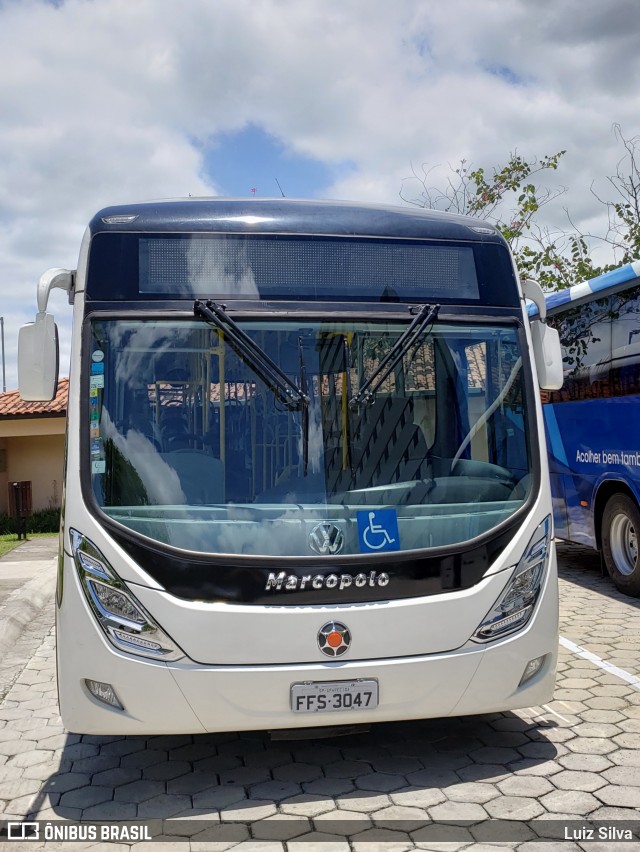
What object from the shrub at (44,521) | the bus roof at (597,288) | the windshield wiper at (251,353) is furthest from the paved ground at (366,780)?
the shrub at (44,521)

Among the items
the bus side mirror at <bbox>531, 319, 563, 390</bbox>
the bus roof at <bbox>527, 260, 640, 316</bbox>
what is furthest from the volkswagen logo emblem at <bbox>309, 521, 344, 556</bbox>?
the bus roof at <bbox>527, 260, 640, 316</bbox>

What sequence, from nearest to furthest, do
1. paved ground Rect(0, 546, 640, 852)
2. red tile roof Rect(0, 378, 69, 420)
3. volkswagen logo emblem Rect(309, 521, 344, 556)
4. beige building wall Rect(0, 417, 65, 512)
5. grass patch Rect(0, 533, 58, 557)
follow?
paved ground Rect(0, 546, 640, 852)
volkswagen logo emblem Rect(309, 521, 344, 556)
grass patch Rect(0, 533, 58, 557)
red tile roof Rect(0, 378, 69, 420)
beige building wall Rect(0, 417, 65, 512)

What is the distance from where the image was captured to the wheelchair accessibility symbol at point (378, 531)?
434cm

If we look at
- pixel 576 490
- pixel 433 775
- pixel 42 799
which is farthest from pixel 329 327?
pixel 576 490

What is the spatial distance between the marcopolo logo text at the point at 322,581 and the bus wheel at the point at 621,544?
17.2ft

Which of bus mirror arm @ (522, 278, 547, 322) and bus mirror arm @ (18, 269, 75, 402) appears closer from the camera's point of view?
bus mirror arm @ (18, 269, 75, 402)

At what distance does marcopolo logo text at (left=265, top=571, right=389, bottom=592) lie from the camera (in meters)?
4.18

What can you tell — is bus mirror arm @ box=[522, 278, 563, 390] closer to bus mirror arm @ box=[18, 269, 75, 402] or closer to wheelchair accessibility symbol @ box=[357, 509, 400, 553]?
wheelchair accessibility symbol @ box=[357, 509, 400, 553]

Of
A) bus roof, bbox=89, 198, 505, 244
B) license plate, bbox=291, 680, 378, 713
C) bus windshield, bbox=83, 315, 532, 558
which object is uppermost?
bus roof, bbox=89, 198, 505, 244

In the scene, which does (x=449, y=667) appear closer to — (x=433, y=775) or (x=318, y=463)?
(x=433, y=775)

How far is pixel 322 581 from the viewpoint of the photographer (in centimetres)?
421

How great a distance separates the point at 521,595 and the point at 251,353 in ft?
5.95

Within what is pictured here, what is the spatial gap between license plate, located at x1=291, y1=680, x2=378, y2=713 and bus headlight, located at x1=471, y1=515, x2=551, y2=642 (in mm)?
583

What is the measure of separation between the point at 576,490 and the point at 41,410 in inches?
710
